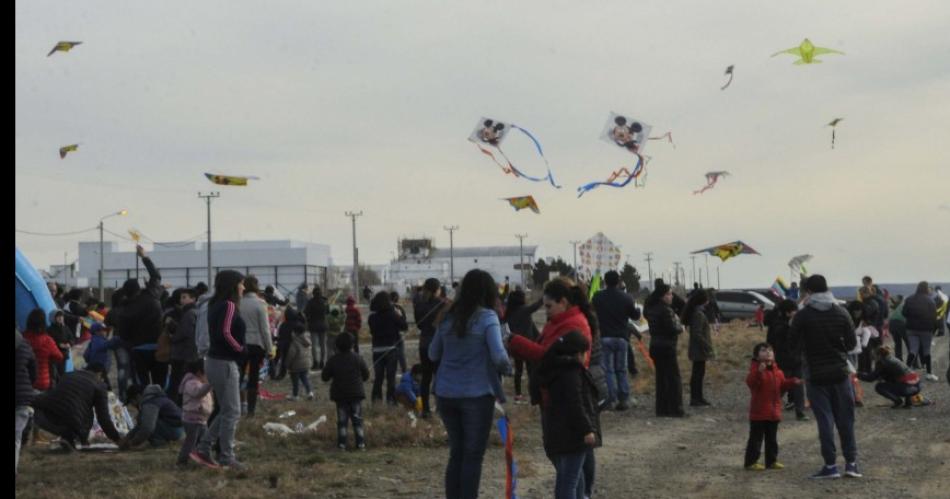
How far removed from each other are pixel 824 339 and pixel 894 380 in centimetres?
661

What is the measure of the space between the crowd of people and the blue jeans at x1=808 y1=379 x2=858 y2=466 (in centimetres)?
1

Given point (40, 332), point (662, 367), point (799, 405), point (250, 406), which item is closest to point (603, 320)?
point (662, 367)

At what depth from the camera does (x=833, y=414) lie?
1057 cm

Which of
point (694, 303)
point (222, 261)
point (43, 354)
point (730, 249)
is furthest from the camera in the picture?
point (222, 261)

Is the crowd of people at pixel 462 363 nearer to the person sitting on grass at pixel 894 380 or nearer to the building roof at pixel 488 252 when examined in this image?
the person sitting on grass at pixel 894 380

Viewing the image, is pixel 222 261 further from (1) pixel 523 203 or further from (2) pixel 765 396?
(2) pixel 765 396

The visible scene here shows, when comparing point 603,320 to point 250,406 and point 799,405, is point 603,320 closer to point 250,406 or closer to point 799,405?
point 799,405

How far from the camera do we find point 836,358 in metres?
10.4

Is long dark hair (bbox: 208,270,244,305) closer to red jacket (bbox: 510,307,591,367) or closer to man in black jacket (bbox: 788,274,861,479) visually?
red jacket (bbox: 510,307,591,367)

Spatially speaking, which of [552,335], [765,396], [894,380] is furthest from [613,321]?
[552,335]

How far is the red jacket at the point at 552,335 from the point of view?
315 inches

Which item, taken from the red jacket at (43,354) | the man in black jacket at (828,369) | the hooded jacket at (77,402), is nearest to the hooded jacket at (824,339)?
the man in black jacket at (828,369)

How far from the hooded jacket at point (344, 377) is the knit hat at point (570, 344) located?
183 inches

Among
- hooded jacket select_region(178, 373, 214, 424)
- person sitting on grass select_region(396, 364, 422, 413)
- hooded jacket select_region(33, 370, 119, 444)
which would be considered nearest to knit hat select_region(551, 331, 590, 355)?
hooded jacket select_region(178, 373, 214, 424)
